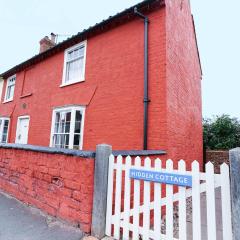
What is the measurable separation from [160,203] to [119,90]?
4.74 metres

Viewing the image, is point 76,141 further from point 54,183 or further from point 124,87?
point 54,183

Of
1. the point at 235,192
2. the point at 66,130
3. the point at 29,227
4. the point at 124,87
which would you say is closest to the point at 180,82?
the point at 124,87

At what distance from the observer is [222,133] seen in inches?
596

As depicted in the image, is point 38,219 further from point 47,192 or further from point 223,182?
point 223,182

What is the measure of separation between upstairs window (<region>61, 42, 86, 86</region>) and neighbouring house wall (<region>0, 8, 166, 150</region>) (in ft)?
1.01

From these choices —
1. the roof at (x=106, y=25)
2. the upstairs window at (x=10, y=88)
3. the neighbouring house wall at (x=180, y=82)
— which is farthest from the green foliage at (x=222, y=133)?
the upstairs window at (x=10, y=88)

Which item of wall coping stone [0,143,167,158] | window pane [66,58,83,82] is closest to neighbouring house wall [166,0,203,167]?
wall coping stone [0,143,167,158]

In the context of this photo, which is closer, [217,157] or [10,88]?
[217,157]

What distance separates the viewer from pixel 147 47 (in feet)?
22.1

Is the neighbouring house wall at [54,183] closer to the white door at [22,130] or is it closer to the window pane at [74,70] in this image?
the window pane at [74,70]

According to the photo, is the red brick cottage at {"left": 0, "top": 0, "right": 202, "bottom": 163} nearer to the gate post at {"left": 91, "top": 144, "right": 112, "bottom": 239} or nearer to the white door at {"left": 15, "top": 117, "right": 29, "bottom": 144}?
the white door at {"left": 15, "top": 117, "right": 29, "bottom": 144}

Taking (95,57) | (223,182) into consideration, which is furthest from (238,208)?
(95,57)

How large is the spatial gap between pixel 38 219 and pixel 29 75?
10066 millimetres

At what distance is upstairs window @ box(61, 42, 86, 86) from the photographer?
897cm
